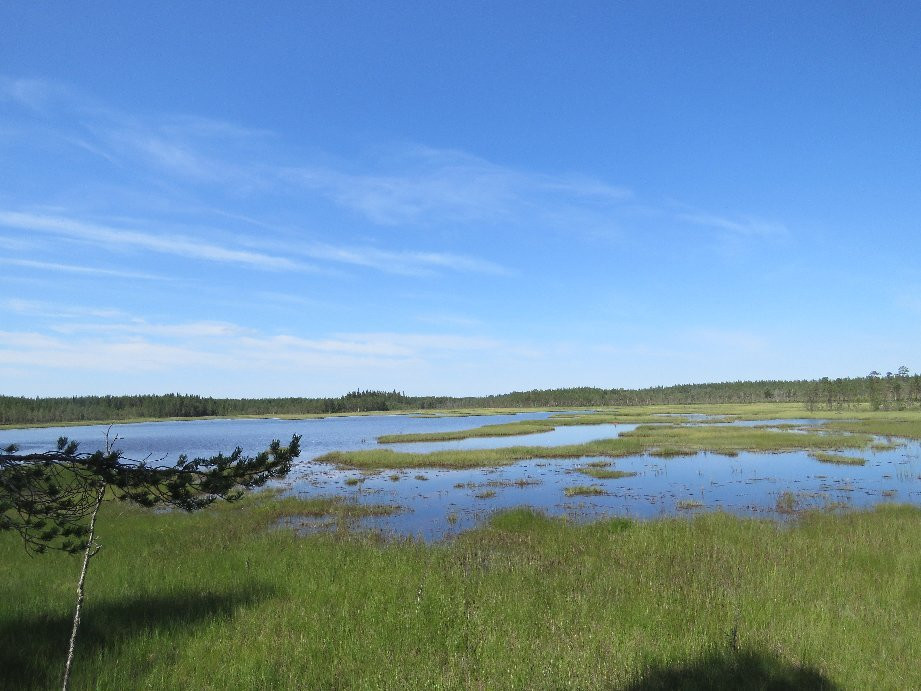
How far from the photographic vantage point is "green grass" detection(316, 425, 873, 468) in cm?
4395

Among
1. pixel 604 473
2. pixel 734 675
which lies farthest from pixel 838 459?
pixel 734 675

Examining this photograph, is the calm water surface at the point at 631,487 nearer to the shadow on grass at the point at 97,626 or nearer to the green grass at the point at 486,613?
the green grass at the point at 486,613

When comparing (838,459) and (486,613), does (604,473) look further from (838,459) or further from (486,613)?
(486,613)

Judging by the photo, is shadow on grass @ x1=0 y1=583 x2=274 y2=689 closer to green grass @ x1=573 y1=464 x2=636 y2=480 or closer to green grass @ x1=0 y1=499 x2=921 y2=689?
green grass @ x1=0 y1=499 x2=921 y2=689

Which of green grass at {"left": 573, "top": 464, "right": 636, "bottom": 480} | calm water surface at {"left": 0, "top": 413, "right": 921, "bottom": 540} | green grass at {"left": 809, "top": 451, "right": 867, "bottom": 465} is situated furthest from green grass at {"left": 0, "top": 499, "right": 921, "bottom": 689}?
green grass at {"left": 809, "top": 451, "right": 867, "bottom": 465}

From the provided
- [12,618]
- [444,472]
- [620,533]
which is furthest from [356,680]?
[444,472]

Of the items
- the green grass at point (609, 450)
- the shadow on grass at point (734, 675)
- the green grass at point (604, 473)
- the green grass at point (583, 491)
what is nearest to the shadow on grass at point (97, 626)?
the shadow on grass at point (734, 675)

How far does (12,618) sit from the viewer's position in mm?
9977

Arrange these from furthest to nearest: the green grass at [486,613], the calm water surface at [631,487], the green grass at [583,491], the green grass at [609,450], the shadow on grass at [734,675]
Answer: the green grass at [609,450] → the green grass at [583,491] → the calm water surface at [631,487] → the green grass at [486,613] → the shadow on grass at [734,675]

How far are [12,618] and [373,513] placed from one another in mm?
15216

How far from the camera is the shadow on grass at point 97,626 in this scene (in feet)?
25.9

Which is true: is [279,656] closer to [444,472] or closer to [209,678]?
[209,678]

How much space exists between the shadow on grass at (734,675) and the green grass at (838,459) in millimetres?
36712

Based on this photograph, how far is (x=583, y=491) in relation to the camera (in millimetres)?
28469
